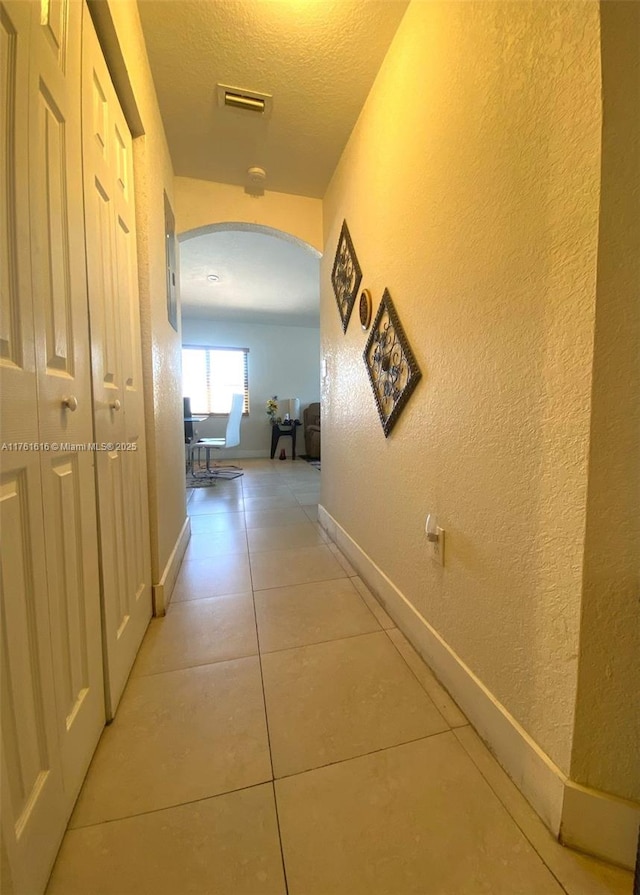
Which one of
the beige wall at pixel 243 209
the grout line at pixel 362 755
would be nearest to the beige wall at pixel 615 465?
the grout line at pixel 362 755

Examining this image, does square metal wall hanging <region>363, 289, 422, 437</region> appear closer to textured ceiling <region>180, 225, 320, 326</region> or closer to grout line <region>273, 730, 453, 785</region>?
grout line <region>273, 730, 453, 785</region>

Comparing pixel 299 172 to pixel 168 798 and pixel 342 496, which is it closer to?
pixel 342 496

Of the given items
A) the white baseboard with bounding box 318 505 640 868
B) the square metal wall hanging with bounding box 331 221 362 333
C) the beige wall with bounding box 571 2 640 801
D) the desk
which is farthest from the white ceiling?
the desk

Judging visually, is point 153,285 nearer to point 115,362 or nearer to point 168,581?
point 115,362

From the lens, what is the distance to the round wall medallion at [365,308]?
5.29 ft

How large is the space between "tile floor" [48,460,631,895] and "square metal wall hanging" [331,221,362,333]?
1.64 m

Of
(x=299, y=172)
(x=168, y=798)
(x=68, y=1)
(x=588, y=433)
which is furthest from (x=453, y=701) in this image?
(x=299, y=172)

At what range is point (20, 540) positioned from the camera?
59cm

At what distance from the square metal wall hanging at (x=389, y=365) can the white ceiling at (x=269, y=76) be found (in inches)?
40.3

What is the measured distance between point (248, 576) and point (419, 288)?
1629 mm

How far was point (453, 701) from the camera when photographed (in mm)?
1043

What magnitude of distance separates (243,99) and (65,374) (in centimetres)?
174

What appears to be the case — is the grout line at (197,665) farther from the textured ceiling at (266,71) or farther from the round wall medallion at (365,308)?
the textured ceiling at (266,71)

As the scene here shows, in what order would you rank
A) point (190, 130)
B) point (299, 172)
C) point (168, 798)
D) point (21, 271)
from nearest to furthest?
1. point (21, 271)
2. point (168, 798)
3. point (190, 130)
4. point (299, 172)
